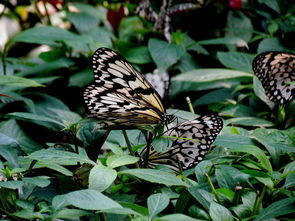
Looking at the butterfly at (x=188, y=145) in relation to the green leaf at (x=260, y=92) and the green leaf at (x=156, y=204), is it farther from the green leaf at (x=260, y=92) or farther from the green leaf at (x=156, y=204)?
the green leaf at (x=260, y=92)

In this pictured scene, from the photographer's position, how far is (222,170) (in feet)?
3.41

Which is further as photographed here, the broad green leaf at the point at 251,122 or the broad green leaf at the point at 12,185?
the broad green leaf at the point at 251,122

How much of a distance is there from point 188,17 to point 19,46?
5.35 ft

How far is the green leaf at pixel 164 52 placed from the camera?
6.35 feet

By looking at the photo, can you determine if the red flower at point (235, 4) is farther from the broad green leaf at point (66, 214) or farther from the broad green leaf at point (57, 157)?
the broad green leaf at point (66, 214)

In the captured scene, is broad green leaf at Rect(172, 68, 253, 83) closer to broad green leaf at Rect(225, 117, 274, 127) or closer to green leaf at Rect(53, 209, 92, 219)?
broad green leaf at Rect(225, 117, 274, 127)

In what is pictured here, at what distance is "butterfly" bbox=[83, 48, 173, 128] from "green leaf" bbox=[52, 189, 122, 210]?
1.45 ft

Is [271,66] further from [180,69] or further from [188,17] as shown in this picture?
[188,17]

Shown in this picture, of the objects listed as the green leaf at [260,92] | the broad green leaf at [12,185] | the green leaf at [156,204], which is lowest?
the green leaf at [260,92]

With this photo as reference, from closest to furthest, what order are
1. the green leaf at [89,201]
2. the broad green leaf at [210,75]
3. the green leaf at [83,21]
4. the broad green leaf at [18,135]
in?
1. the green leaf at [89,201]
2. the broad green leaf at [18,135]
3. the broad green leaf at [210,75]
4. the green leaf at [83,21]

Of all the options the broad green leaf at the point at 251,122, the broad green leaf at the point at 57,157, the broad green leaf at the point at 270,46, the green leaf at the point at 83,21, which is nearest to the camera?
the broad green leaf at the point at 57,157

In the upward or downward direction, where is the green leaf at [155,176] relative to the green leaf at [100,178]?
downward

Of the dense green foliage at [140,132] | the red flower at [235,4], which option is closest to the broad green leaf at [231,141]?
the dense green foliage at [140,132]

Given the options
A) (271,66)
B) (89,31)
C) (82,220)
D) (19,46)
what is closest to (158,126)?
(82,220)
